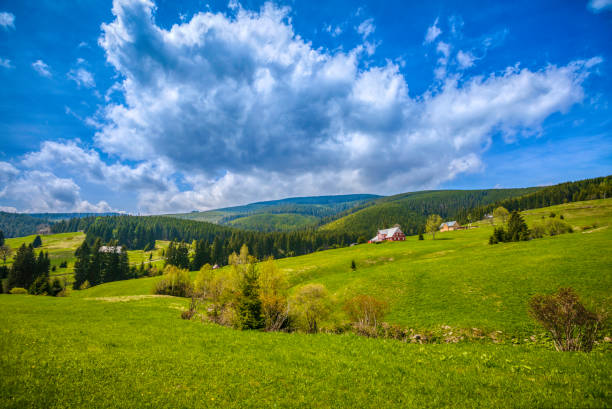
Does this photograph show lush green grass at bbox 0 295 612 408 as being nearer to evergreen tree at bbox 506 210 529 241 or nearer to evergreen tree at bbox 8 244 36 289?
evergreen tree at bbox 506 210 529 241

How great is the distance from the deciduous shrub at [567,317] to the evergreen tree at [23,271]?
5265 inches

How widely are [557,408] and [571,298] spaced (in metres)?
11.2

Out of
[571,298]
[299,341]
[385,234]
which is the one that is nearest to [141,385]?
[299,341]

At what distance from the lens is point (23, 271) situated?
84.8 meters

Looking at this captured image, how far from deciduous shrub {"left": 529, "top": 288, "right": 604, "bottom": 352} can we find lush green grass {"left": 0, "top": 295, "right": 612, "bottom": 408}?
364 cm

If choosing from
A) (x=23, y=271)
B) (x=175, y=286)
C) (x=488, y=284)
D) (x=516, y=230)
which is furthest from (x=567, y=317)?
(x=23, y=271)

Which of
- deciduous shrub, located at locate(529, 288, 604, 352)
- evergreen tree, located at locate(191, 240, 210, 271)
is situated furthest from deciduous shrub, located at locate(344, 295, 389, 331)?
evergreen tree, located at locate(191, 240, 210, 271)

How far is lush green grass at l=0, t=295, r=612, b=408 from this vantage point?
338 inches

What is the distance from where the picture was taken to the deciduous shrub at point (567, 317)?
1415cm

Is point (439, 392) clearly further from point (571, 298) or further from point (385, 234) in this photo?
point (385, 234)

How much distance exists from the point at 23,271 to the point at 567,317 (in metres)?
143

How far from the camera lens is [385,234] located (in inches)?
5103

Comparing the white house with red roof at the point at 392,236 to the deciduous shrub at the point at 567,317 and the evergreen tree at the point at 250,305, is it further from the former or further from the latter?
the deciduous shrub at the point at 567,317

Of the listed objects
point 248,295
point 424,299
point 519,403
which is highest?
point 519,403
